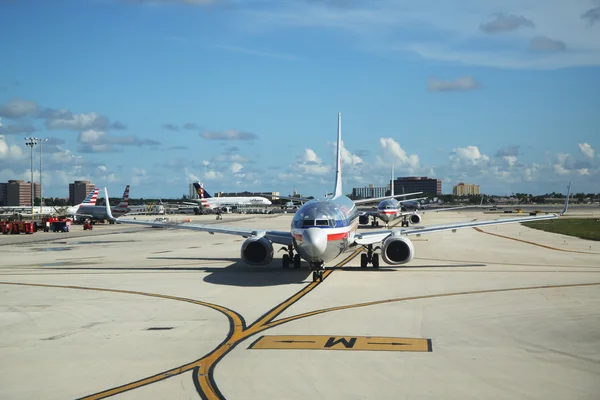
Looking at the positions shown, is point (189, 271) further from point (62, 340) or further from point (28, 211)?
point (28, 211)

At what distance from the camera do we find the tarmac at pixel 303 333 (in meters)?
11.8

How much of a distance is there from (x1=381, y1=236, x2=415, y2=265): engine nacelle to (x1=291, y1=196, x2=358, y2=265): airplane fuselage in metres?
2.04

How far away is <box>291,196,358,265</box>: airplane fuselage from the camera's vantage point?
83.7ft

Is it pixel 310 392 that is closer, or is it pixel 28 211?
pixel 310 392

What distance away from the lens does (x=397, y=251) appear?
2969 centimetres

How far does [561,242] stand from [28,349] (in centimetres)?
4354

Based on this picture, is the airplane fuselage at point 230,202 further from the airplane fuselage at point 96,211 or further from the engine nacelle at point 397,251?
the engine nacelle at point 397,251

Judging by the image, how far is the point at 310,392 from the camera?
11297mm

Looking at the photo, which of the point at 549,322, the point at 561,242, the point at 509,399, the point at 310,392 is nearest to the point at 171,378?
the point at 310,392

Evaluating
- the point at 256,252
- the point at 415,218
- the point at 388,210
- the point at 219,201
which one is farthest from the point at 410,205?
the point at 219,201

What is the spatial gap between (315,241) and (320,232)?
70 centimetres

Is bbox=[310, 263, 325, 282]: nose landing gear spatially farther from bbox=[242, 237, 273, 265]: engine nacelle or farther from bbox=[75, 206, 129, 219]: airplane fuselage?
bbox=[75, 206, 129, 219]: airplane fuselage

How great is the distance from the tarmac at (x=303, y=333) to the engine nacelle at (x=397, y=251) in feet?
2.36

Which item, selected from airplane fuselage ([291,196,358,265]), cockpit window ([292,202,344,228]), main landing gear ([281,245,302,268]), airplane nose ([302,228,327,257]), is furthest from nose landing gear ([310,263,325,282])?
main landing gear ([281,245,302,268])
